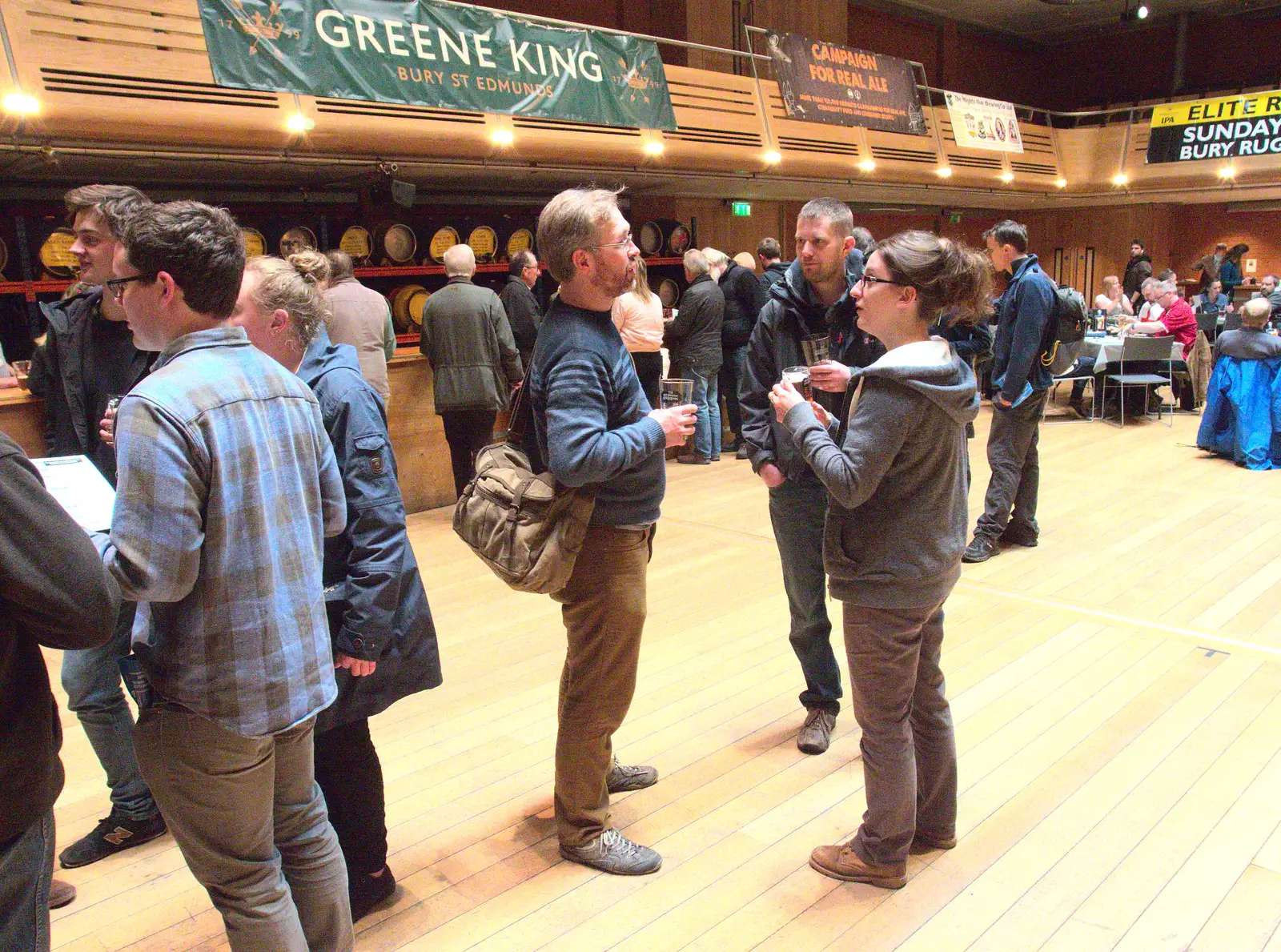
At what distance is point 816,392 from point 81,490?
6.81 feet

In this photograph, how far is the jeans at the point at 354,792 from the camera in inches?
87.3

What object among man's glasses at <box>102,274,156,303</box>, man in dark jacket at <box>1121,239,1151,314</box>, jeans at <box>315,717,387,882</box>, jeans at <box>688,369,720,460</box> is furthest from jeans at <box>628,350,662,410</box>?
man in dark jacket at <box>1121,239,1151,314</box>

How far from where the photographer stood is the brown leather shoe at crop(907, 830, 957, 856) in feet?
8.49

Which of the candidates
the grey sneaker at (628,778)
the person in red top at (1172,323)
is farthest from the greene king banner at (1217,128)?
the grey sneaker at (628,778)

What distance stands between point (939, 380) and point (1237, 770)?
193cm

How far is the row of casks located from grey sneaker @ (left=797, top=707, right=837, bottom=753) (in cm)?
461

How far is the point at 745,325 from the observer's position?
26.9 ft

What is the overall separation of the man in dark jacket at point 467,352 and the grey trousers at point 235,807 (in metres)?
4.30

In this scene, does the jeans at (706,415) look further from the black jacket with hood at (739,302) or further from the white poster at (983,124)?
the white poster at (983,124)

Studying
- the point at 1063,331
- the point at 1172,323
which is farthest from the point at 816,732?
the point at 1172,323

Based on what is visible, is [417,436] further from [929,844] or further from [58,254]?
[929,844]

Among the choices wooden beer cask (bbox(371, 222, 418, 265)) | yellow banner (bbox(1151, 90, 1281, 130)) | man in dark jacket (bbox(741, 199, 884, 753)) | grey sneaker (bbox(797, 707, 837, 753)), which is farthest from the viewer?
yellow banner (bbox(1151, 90, 1281, 130))

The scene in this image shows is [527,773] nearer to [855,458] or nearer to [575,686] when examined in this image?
[575,686]

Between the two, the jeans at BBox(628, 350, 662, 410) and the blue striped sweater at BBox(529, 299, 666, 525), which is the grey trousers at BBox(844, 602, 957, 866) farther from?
the jeans at BBox(628, 350, 662, 410)
